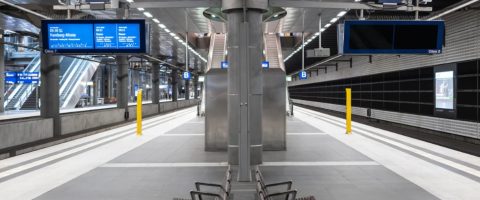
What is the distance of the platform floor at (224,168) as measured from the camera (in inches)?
246

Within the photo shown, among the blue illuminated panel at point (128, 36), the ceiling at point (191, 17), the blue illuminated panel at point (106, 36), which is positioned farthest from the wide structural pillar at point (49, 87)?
the blue illuminated panel at point (128, 36)

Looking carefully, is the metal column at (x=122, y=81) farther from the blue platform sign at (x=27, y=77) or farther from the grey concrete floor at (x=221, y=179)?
the grey concrete floor at (x=221, y=179)

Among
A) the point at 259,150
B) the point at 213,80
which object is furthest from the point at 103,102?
the point at 259,150

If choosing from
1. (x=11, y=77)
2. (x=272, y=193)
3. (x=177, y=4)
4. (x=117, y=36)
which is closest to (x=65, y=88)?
(x=11, y=77)

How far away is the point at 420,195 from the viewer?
19.9 feet

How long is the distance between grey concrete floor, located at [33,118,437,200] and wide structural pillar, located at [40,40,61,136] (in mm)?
4280

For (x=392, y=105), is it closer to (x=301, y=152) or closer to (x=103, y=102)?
(x=301, y=152)

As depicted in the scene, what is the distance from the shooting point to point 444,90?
13.8 m

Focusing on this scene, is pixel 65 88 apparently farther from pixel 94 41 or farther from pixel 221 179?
pixel 221 179

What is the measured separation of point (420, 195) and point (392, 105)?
1440 centimetres

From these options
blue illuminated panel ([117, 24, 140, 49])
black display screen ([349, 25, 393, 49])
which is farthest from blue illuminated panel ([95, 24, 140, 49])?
black display screen ([349, 25, 393, 49])

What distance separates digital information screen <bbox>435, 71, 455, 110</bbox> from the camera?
13.1 meters

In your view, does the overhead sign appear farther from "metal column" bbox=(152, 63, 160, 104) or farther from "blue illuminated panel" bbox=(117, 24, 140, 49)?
"blue illuminated panel" bbox=(117, 24, 140, 49)

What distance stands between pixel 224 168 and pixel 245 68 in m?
2.56
